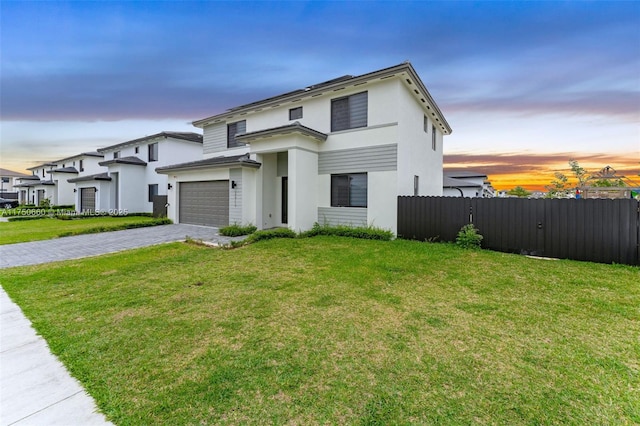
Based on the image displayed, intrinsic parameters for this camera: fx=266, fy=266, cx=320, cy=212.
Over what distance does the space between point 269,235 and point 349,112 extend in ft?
20.6

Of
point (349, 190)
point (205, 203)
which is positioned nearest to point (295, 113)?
point (349, 190)

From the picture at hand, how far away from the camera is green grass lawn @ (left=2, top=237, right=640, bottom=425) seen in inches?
88.4

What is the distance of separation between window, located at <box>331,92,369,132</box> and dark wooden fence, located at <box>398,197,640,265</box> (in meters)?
3.95

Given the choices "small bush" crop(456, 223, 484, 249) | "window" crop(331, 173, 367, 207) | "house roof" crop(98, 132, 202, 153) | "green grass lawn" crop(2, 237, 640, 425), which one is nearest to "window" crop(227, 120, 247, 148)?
"window" crop(331, 173, 367, 207)

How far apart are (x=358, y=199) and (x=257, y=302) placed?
24.9 ft

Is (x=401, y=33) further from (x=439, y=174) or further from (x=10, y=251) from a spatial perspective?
(x=10, y=251)

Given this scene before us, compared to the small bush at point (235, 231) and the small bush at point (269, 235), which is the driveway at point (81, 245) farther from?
the small bush at point (269, 235)

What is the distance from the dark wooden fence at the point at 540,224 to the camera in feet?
23.1

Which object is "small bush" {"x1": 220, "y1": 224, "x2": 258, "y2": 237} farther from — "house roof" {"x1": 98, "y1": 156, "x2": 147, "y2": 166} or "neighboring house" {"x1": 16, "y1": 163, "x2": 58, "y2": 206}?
"neighboring house" {"x1": 16, "y1": 163, "x2": 58, "y2": 206}

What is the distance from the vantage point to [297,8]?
1111 centimetres

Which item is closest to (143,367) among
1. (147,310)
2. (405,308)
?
(147,310)

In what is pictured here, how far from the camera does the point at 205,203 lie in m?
14.6

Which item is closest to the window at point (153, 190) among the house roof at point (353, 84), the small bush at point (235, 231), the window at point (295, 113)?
the house roof at point (353, 84)

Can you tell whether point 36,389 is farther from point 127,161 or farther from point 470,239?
point 127,161
